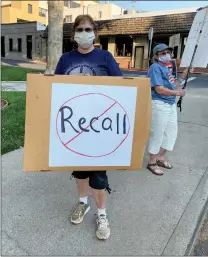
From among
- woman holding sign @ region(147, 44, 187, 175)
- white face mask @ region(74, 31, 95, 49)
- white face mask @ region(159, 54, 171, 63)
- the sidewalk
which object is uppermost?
white face mask @ region(74, 31, 95, 49)

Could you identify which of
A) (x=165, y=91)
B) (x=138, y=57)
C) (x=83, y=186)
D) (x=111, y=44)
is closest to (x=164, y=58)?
(x=165, y=91)

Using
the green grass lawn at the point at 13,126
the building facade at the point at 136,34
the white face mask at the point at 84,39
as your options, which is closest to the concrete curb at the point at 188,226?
the white face mask at the point at 84,39

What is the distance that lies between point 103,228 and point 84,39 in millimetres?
1598

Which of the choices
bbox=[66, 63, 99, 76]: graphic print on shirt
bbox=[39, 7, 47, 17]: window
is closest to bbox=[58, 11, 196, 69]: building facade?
bbox=[66, 63, 99, 76]: graphic print on shirt

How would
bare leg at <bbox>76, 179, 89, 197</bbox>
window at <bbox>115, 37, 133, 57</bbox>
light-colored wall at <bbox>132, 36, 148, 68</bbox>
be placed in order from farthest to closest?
window at <bbox>115, 37, 133, 57</bbox> → light-colored wall at <bbox>132, 36, 148, 68</bbox> → bare leg at <bbox>76, 179, 89, 197</bbox>

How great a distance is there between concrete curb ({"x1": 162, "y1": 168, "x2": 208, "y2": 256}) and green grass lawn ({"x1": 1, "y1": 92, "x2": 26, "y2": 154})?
2.82 meters

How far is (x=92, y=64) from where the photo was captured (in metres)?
2.28

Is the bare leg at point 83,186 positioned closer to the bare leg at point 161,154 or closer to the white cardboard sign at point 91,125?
the white cardboard sign at point 91,125

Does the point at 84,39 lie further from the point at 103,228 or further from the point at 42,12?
the point at 42,12

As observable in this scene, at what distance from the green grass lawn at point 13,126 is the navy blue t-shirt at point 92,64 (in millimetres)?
2517

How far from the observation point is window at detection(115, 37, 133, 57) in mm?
27288

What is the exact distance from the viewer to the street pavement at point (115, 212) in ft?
7.59

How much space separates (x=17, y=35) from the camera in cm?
3744

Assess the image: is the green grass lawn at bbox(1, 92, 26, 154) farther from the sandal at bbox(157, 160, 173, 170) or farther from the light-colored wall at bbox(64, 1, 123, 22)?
the light-colored wall at bbox(64, 1, 123, 22)
